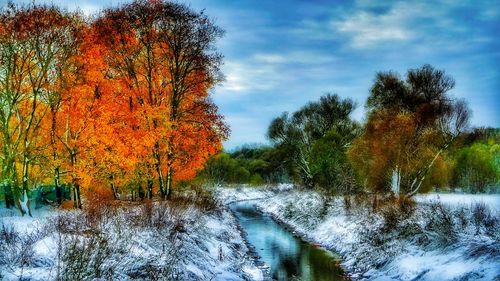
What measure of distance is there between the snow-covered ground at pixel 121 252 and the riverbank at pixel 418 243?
4.49 metres

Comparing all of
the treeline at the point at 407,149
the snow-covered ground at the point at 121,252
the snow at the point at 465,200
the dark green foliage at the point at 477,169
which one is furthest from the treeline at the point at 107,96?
the dark green foliage at the point at 477,169

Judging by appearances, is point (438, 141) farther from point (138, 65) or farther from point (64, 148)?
point (64, 148)

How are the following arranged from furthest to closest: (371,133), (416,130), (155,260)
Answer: (371,133), (416,130), (155,260)

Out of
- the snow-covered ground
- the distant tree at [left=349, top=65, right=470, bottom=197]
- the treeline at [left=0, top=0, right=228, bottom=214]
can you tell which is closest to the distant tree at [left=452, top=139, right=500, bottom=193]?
the distant tree at [left=349, top=65, right=470, bottom=197]

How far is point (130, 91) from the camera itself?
86.2 feet

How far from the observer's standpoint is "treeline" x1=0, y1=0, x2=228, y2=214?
20.9 m

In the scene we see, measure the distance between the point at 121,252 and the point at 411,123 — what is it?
24458 millimetres

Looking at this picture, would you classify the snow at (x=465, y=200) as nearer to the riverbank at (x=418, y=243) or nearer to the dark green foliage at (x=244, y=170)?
the riverbank at (x=418, y=243)

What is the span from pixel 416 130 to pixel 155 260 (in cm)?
2453

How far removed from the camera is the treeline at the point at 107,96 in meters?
20.9

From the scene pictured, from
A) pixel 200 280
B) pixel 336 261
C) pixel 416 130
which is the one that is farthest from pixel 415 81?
pixel 200 280

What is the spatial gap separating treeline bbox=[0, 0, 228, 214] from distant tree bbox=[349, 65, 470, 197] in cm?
1263

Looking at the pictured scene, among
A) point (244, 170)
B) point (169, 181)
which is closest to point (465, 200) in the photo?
point (169, 181)

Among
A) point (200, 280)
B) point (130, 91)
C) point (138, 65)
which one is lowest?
point (200, 280)
